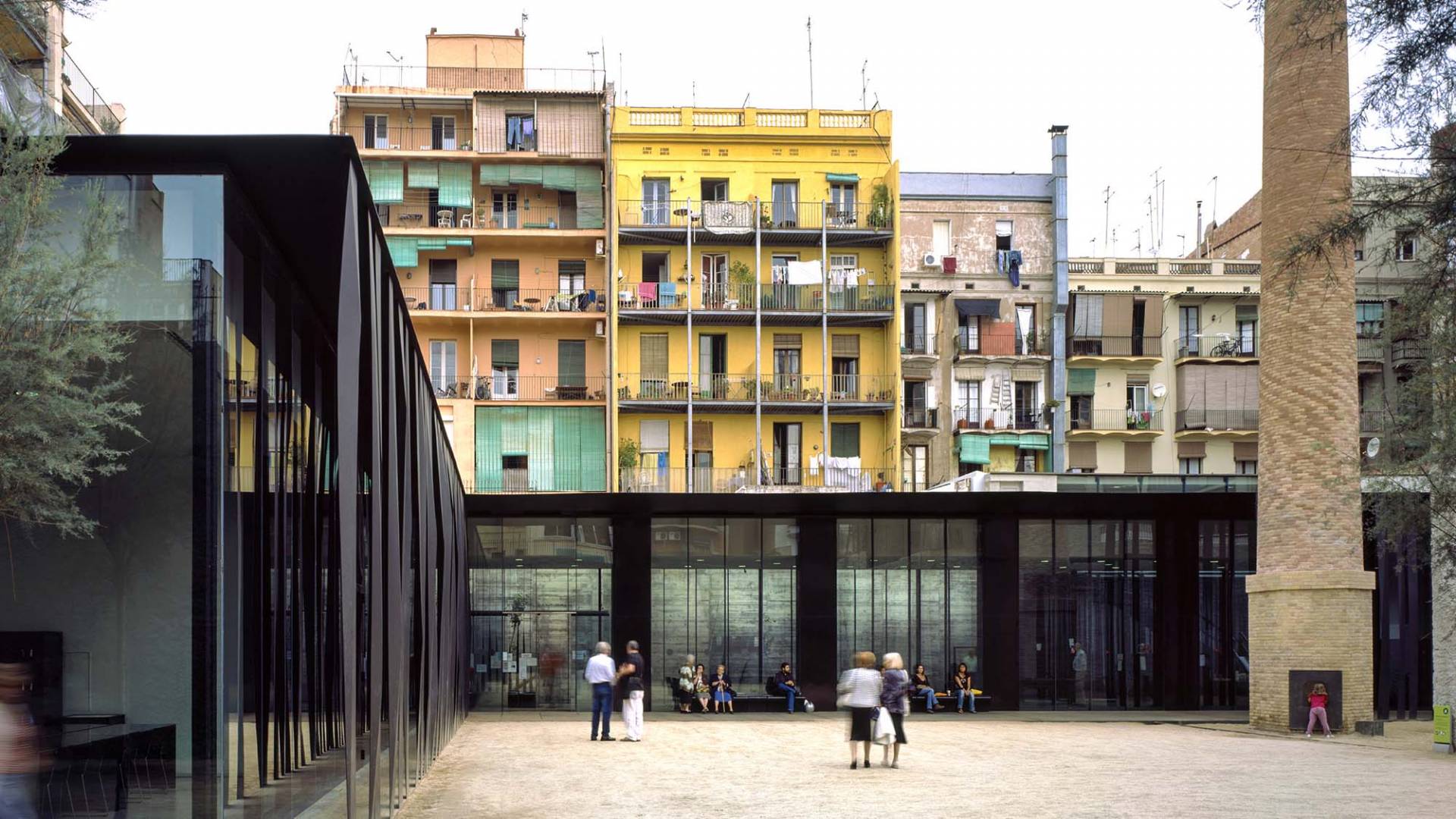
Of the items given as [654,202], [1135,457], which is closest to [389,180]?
[654,202]

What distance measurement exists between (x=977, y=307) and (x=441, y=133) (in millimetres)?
17989

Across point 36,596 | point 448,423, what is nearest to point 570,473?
point 448,423

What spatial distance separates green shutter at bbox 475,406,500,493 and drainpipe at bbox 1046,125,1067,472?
1779cm

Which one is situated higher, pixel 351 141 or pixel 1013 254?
pixel 1013 254

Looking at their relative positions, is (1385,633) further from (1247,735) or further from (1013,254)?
(1013,254)

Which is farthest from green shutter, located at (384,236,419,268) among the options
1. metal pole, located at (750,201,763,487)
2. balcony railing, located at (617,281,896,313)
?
metal pole, located at (750,201,763,487)

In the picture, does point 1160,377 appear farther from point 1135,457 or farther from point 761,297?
point 761,297

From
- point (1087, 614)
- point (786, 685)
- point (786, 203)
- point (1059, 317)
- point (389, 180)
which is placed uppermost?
point (389, 180)

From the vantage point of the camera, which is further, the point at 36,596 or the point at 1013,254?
the point at 1013,254

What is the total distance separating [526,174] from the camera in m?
52.4

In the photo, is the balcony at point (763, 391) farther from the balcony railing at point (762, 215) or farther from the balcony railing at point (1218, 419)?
the balcony railing at point (1218, 419)

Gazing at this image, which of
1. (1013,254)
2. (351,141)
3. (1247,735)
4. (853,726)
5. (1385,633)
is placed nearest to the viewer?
(351,141)

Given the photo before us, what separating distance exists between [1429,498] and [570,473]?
91.3ft

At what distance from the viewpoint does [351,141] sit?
1034 centimetres
